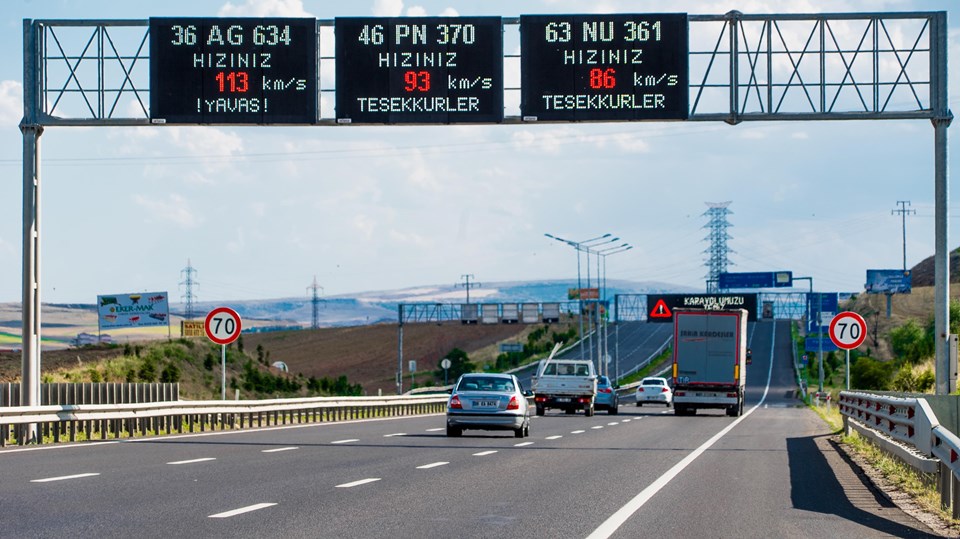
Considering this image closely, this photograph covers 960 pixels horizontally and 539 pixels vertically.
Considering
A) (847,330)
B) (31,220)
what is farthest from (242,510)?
(847,330)

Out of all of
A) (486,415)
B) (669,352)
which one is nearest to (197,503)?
(486,415)

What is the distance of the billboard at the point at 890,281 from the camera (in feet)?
556

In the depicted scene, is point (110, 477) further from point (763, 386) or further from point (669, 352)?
point (669, 352)

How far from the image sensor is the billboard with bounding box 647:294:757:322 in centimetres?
12825

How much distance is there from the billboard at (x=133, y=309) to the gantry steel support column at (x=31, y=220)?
93.0 metres

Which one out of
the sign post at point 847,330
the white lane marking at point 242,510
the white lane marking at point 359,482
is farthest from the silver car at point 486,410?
the white lane marking at point 242,510

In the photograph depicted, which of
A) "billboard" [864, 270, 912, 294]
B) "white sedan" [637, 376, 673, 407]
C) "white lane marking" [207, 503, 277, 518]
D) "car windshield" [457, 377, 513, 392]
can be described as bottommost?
"white sedan" [637, 376, 673, 407]

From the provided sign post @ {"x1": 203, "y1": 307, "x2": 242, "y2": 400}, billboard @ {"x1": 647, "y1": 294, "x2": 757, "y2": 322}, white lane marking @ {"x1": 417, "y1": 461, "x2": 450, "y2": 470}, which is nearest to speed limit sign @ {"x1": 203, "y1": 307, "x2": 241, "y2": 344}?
sign post @ {"x1": 203, "y1": 307, "x2": 242, "y2": 400}

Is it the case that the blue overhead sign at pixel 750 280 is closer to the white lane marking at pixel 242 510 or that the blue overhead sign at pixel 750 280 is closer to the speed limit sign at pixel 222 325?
the speed limit sign at pixel 222 325

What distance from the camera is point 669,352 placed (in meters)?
147

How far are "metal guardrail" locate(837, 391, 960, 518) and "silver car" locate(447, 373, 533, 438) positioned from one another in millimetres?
7411

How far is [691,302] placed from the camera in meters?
133

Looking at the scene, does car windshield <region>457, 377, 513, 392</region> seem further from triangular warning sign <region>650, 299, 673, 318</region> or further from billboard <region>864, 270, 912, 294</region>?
billboard <region>864, 270, 912, 294</region>

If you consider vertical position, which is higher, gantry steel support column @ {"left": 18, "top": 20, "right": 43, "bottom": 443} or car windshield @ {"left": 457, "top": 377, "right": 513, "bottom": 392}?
gantry steel support column @ {"left": 18, "top": 20, "right": 43, "bottom": 443}
